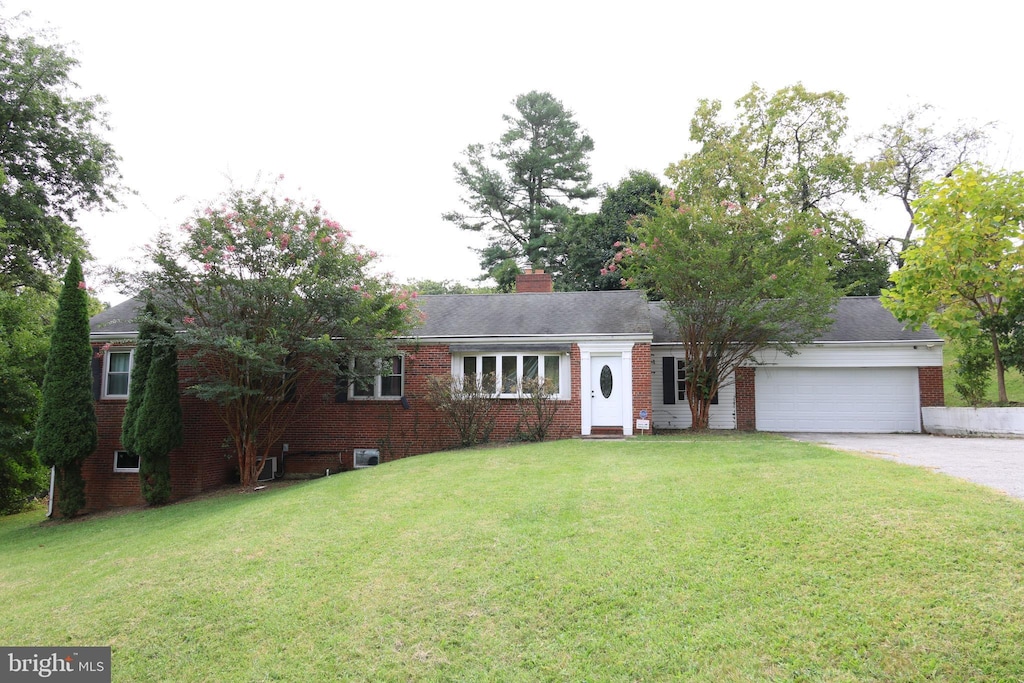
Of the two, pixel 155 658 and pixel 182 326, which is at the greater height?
pixel 182 326

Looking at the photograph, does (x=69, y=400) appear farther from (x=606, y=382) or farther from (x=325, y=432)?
(x=606, y=382)

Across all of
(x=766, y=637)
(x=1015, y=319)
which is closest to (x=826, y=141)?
(x=1015, y=319)

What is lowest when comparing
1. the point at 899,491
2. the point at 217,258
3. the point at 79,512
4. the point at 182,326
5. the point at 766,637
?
the point at 79,512

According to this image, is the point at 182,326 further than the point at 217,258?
A: Yes

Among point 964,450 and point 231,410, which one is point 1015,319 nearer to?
point 964,450

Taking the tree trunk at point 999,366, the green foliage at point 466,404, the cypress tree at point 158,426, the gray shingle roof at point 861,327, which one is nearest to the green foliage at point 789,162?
the gray shingle roof at point 861,327

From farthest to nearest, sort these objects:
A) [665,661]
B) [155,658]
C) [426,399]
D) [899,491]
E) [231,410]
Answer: [426,399] < [231,410] < [899,491] < [155,658] < [665,661]

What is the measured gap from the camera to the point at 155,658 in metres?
4.39

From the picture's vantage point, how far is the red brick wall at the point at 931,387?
15664mm

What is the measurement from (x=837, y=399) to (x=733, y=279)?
16.9 ft

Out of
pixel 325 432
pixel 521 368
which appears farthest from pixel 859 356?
pixel 325 432

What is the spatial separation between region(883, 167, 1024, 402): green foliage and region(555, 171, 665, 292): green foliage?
505 inches

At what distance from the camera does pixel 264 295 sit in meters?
11.4

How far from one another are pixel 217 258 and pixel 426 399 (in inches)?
214
